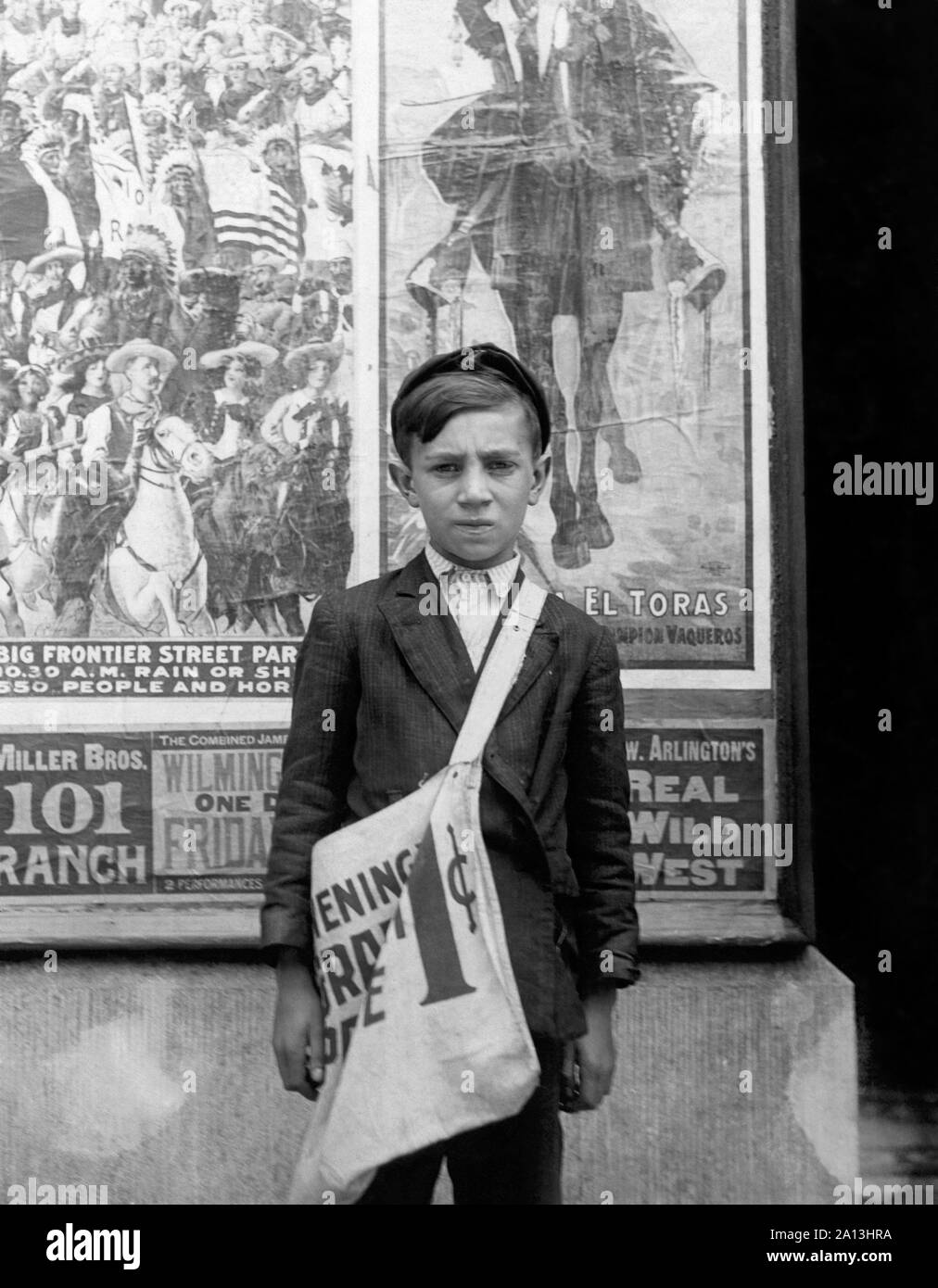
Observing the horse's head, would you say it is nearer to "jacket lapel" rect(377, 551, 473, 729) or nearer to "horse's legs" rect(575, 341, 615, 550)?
"horse's legs" rect(575, 341, 615, 550)

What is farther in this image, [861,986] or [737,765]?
[861,986]

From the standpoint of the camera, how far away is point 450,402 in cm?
317

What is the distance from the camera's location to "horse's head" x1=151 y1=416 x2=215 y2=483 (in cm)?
436

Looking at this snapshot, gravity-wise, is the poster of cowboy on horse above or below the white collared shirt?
above

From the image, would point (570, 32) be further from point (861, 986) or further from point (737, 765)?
point (861, 986)

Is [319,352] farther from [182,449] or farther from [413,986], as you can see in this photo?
[413,986]

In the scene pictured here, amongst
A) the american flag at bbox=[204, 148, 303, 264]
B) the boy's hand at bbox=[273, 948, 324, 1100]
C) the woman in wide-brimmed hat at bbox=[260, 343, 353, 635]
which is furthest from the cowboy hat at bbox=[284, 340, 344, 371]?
the boy's hand at bbox=[273, 948, 324, 1100]

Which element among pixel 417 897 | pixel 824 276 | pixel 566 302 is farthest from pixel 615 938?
pixel 824 276

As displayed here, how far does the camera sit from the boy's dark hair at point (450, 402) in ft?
10.4

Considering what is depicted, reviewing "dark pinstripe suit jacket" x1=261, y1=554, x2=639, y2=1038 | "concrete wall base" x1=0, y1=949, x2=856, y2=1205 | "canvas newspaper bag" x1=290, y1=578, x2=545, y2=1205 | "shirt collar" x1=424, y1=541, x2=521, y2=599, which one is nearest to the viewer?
"canvas newspaper bag" x1=290, y1=578, x2=545, y2=1205

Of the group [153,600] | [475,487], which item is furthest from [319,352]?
[475,487]

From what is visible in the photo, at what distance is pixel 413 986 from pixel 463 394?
126 centimetres

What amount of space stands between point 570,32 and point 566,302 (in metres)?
0.82

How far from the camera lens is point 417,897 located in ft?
9.61
